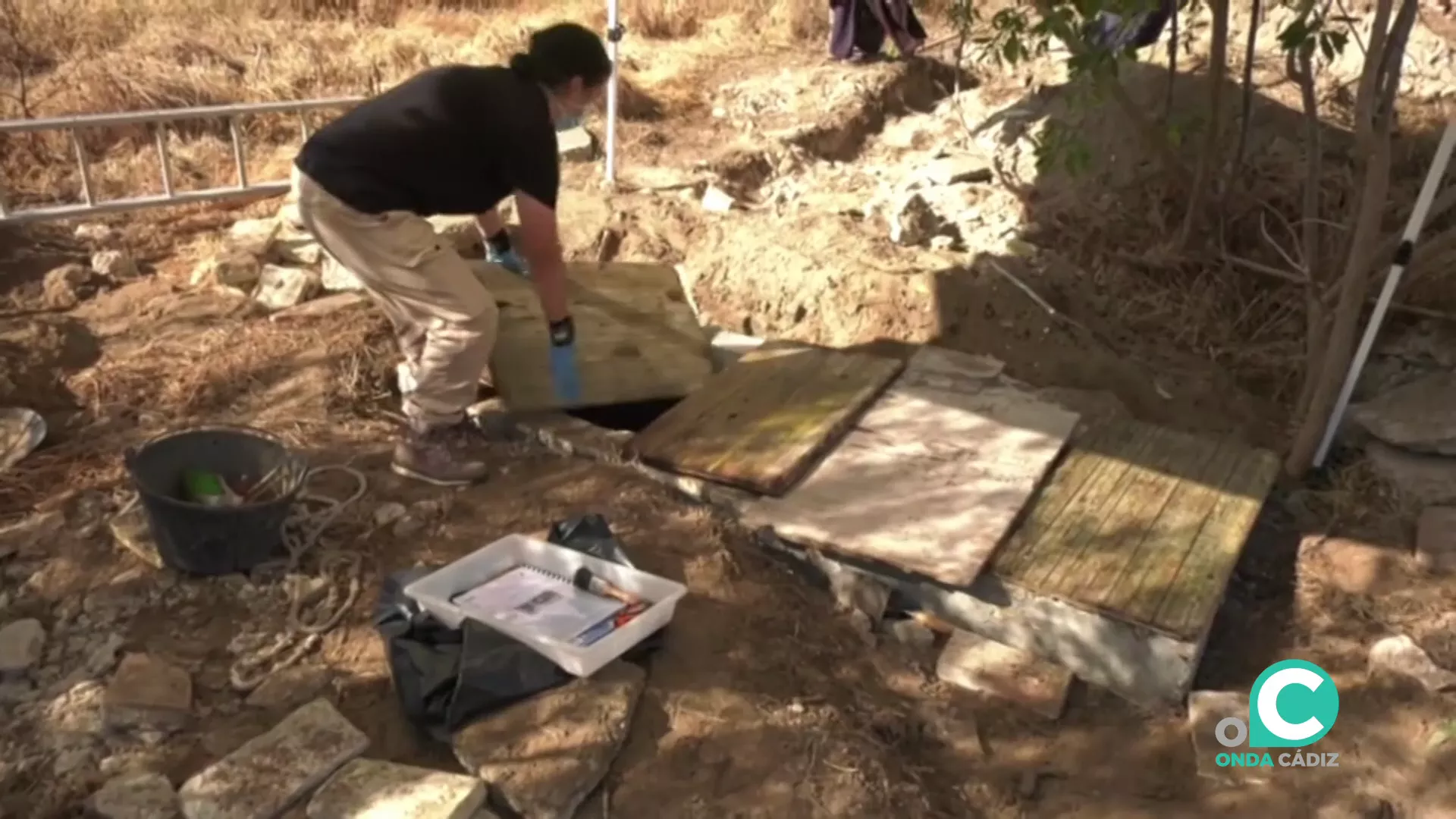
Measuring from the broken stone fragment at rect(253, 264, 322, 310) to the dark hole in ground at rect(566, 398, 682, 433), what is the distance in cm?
128

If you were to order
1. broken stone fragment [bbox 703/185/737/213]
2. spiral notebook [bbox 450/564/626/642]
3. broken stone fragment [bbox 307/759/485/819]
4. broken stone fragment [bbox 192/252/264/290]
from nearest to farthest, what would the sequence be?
broken stone fragment [bbox 307/759/485/819] → spiral notebook [bbox 450/564/626/642] → broken stone fragment [bbox 192/252/264/290] → broken stone fragment [bbox 703/185/737/213]

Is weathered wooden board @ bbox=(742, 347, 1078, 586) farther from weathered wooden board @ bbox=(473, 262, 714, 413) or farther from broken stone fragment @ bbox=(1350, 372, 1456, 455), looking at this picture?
broken stone fragment @ bbox=(1350, 372, 1456, 455)

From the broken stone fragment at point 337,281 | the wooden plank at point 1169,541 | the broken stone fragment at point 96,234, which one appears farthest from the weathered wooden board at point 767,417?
the broken stone fragment at point 96,234

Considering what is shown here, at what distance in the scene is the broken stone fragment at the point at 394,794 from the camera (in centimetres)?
248

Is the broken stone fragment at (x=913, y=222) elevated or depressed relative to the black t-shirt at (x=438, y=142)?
depressed

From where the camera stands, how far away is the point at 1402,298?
4.58 metres

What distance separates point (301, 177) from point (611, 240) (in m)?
2.06

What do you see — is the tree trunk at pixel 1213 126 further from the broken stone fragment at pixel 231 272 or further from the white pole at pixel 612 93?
the broken stone fragment at pixel 231 272

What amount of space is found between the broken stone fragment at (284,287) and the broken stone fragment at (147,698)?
2.15 metres

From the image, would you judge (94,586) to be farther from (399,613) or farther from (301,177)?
(301,177)

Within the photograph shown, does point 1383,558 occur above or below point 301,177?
below

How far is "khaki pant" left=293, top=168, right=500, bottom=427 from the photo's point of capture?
3.41 metres

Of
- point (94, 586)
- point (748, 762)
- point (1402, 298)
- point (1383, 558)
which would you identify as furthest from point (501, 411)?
point (1402, 298)

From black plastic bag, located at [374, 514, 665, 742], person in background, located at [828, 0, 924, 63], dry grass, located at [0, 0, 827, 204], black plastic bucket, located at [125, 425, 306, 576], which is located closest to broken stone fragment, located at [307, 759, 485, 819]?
black plastic bag, located at [374, 514, 665, 742]
